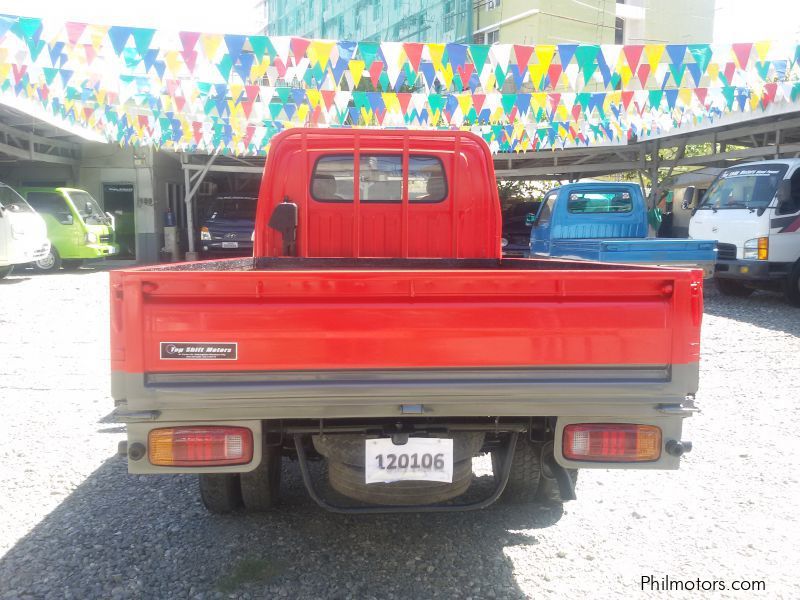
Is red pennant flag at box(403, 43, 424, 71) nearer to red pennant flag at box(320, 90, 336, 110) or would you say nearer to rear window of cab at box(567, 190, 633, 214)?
red pennant flag at box(320, 90, 336, 110)

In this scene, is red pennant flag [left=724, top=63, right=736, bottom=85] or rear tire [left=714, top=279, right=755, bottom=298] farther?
rear tire [left=714, top=279, right=755, bottom=298]

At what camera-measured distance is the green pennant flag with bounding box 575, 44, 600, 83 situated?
714 cm

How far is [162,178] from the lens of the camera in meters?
19.6

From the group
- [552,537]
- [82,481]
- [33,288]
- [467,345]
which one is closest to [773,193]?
[552,537]

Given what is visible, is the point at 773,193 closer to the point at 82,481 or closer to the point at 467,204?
the point at 467,204

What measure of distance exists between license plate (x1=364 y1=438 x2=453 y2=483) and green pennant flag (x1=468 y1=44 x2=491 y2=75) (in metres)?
5.74

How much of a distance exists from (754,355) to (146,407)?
650 centimetres

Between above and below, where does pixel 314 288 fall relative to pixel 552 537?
above

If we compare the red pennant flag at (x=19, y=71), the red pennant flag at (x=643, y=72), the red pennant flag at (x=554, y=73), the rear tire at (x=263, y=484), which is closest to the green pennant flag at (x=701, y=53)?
the red pennant flag at (x=643, y=72)

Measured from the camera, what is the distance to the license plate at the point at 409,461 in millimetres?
2465

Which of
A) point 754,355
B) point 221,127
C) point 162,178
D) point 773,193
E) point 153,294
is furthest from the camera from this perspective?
point 162,178

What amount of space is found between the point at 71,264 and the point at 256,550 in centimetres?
1497

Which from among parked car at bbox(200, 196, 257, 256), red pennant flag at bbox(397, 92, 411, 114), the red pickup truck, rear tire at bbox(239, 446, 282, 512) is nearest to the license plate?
the red pickup truck

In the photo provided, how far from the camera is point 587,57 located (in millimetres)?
7215
